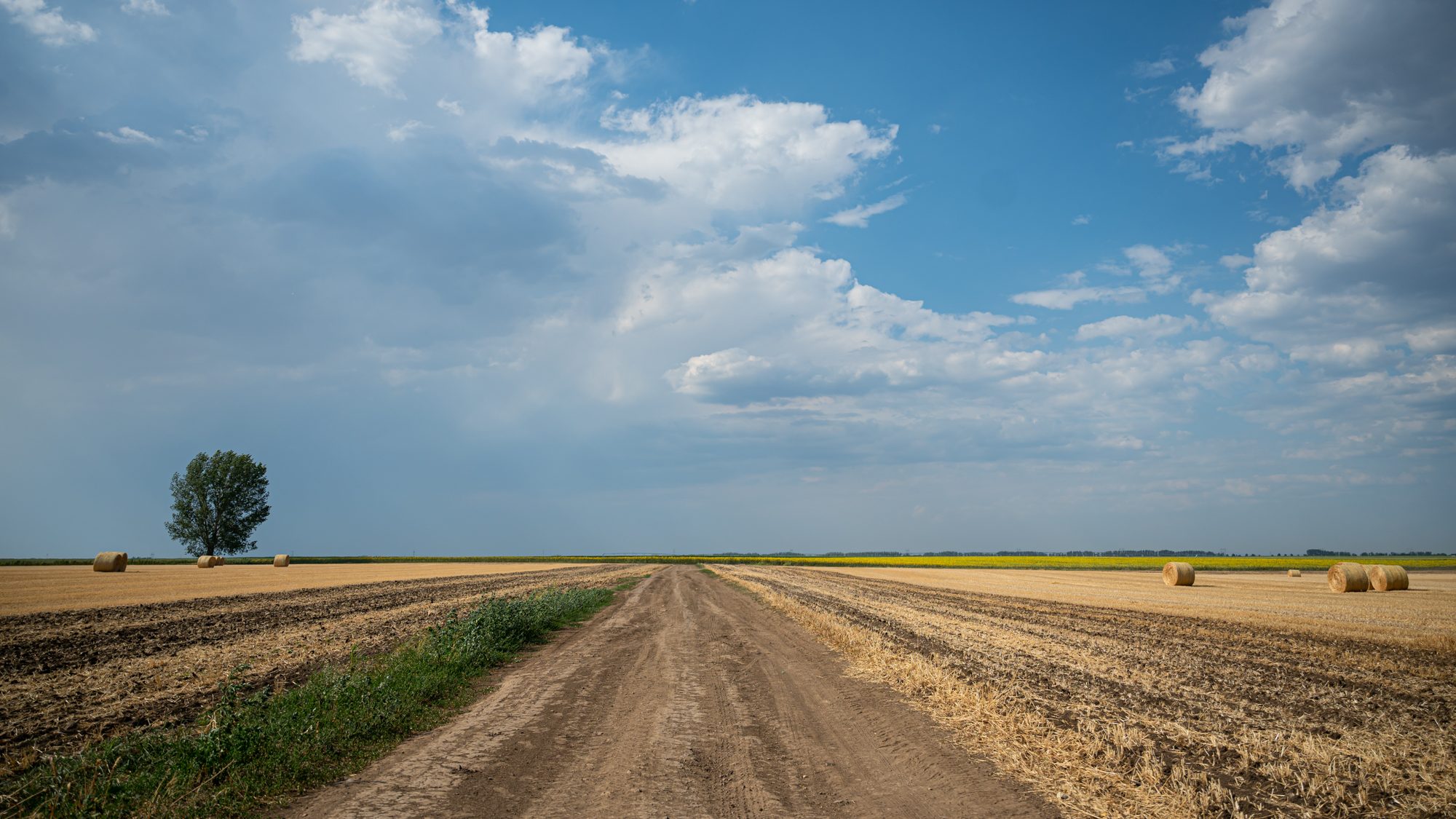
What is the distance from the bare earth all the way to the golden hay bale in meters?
0.72

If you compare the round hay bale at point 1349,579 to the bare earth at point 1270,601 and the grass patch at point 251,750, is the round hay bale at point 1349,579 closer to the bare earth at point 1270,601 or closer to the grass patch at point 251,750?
the bare earth at point 1270,601

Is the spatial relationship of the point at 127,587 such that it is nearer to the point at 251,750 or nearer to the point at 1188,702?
the point at 251,750

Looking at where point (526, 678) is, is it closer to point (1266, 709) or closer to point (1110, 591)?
point (1266, 709)

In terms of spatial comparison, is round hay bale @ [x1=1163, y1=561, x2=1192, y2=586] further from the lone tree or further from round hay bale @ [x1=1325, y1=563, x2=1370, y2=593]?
the lone tree

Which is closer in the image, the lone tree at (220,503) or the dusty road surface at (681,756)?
the dusty road surface at (681,756)

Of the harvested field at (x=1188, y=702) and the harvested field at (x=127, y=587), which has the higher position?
the harvested field at (x=1188, y=702)

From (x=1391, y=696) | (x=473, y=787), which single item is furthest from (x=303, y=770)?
(x=1391, y=696)

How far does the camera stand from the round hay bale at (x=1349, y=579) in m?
37.0

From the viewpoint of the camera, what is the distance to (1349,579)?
1459 inches

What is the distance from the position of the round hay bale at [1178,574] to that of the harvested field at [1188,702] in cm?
2082

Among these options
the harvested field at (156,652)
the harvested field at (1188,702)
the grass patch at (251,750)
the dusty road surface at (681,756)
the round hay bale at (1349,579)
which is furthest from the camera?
the round hay bale at (1349,579)

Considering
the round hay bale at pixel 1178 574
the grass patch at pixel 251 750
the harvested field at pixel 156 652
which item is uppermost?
the grass patch at pixel 251 750

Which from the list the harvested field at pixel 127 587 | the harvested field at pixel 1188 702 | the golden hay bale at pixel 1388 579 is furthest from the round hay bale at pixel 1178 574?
the harvested field at pixel 127 587

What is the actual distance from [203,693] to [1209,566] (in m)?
95.5
